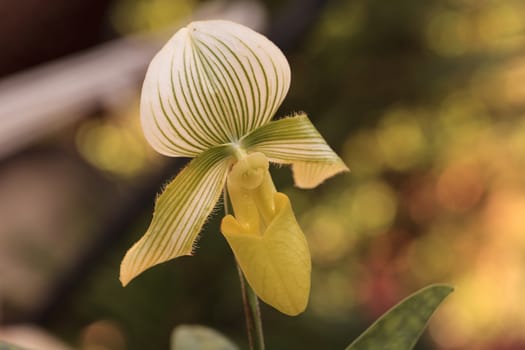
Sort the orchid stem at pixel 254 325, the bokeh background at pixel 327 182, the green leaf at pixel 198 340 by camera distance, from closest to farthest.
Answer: the orchid stem at pixel 254 325, the green leaf at pixel 198 340, the bokeh background at pixel 327 182

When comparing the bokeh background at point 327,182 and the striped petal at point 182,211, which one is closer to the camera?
the striped petal at point 182,211

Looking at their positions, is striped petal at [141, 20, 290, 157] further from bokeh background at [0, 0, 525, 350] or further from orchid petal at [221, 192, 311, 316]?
bokeh background at [0, 0, 525, 350]

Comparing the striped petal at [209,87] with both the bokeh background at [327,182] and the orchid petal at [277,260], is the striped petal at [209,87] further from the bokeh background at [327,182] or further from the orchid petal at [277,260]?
the bokeh background at [327,182]

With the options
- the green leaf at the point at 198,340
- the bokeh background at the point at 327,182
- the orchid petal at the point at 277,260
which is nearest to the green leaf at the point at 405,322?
the orchid petal at the point at 277,260

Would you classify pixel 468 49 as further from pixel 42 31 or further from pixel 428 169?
pixel 42 31

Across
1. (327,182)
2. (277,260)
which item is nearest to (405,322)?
(277,260)

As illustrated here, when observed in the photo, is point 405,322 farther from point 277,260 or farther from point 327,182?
point 327,182
